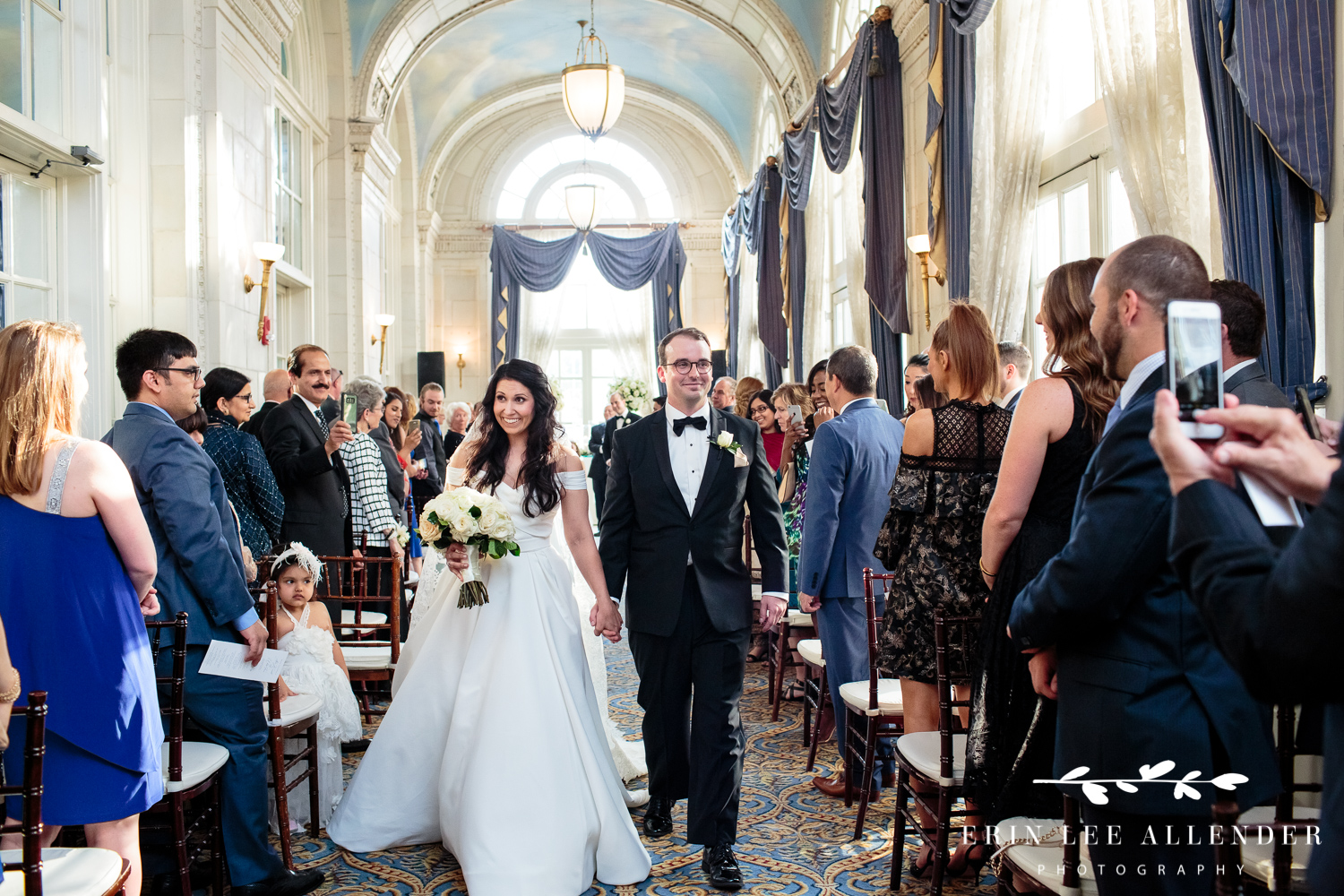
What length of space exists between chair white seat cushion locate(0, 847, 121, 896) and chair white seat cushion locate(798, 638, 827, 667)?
3032mm

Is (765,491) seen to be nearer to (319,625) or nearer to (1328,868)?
(319,625)

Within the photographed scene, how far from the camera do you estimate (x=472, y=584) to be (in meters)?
3.43

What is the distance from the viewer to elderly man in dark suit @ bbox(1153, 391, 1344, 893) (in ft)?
3.47

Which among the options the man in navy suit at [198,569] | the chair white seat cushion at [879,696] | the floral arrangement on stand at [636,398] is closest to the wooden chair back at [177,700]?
the man in navy suit at [198,569]

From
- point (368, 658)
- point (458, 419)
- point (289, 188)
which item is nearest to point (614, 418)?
point (458, 419)

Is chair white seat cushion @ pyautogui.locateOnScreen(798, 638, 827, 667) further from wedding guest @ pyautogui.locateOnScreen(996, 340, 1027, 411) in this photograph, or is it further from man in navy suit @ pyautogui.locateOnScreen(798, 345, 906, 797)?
A: wedding guest @ pyautogui.locateOnScreen(996, 340, 1027, 411)

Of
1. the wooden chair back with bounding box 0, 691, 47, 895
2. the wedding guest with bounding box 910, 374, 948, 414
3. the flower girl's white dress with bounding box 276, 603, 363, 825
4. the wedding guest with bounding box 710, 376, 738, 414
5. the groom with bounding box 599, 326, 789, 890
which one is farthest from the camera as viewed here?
the wedding guest with bounding box 710, 376, 738, 414

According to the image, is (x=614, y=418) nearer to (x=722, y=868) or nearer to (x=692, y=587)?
(x=692, y=587)

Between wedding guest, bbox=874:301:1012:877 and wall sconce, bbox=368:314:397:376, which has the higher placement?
wall sconce, bbox=368:314:397:376

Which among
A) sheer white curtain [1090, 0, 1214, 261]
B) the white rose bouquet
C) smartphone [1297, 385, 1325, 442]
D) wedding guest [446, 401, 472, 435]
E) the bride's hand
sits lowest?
the bride's hand

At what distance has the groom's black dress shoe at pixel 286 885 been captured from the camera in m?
3.20

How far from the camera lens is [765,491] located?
3693mm

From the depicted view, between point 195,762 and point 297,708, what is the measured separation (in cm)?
74

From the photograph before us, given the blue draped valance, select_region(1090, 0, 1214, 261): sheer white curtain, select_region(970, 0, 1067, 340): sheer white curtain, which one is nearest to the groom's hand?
select_region(1090, 0, 1214, 261): sheer white curtain
